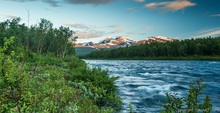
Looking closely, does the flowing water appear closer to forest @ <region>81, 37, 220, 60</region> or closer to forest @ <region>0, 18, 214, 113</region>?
forest @ <region>0, 18, 214, 113</region>

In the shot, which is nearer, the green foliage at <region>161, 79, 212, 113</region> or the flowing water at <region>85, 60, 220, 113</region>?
the green foliage at <region>161, 79, 212, 113</region>

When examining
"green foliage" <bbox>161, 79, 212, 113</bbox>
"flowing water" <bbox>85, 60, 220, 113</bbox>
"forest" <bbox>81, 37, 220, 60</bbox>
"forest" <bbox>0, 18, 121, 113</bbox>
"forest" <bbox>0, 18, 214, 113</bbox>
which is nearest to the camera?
"green foliage" <bbox>161, 79, 212, 113</bbox>

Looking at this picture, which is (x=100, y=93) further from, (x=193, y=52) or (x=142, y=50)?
(x=142, y=50)

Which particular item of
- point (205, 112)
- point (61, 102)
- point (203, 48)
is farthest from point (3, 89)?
point (203, 48)

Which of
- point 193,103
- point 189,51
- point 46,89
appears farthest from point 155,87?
point 189,51

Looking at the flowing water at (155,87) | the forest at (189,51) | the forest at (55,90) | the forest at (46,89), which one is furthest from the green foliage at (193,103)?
the forest at (189,51)

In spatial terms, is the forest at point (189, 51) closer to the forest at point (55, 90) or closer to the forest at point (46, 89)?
the forest at point (55, 90)

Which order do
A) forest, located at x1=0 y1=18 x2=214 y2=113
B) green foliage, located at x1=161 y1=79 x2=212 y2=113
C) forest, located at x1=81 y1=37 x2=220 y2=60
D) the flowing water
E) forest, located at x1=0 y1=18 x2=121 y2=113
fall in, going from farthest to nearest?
forest, located at x1=81 y1=37 x2=220 y2=60
the flowing water
forest, located at x1=0 y1=18 x2=121 y2=113
forest, located at x1=0 y1=18 x2=214 y2=113
green foliage, located at x1=161 y1=79 x2=212 y2=113

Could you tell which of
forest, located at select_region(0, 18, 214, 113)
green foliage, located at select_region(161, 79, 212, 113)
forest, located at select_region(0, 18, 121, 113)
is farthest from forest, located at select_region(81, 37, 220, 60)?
green foliage, located at select_region(161, 79, 212, 113)

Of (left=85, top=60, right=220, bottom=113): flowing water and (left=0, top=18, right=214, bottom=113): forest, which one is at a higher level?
(left=0, top=18, right=214, bottom=113): forest

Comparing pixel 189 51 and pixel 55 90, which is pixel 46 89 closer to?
pixel 55 90

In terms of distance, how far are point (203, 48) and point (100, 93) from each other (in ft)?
466

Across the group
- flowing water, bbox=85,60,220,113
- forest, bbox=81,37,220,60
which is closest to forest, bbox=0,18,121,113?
flowing water, bbox=85,60,220,113

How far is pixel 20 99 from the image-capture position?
5.43 m
